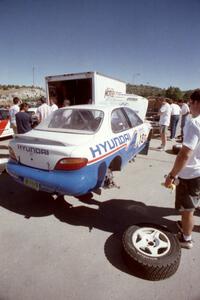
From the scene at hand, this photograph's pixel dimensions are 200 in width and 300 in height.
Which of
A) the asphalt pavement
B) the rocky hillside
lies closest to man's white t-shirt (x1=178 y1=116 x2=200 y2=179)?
the asphalt pavement

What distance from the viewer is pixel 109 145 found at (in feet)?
10.5

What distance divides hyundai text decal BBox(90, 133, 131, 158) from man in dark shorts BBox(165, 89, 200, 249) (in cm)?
109

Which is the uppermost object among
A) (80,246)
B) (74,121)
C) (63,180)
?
(74,121)

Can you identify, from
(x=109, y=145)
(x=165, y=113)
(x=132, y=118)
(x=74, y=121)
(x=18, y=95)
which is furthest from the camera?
(x=18, y=95)

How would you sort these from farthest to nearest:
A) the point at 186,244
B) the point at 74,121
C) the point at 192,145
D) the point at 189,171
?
the point at 74,121 < the point at 186,244 < the point at 189,171 < the point at 192,145

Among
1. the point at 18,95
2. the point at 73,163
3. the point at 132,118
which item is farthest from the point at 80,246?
the point at 18,95

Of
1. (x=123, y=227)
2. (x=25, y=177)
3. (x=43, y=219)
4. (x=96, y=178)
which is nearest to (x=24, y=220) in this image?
(x=43, y=219)

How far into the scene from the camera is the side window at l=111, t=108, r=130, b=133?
3.65 meters

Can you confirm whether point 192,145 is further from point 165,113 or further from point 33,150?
point 165,113

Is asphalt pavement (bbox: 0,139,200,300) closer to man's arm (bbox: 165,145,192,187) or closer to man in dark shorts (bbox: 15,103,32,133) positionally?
man's arm (bbox: 165,145,192,187)

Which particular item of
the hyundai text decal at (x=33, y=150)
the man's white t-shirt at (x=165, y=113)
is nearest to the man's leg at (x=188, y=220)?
the hyundai text decal at (x=33, y=150)

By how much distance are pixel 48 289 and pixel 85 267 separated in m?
0.44

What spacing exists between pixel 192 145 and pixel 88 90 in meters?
8.94

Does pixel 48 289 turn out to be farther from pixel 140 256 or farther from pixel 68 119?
pixel 68 119
